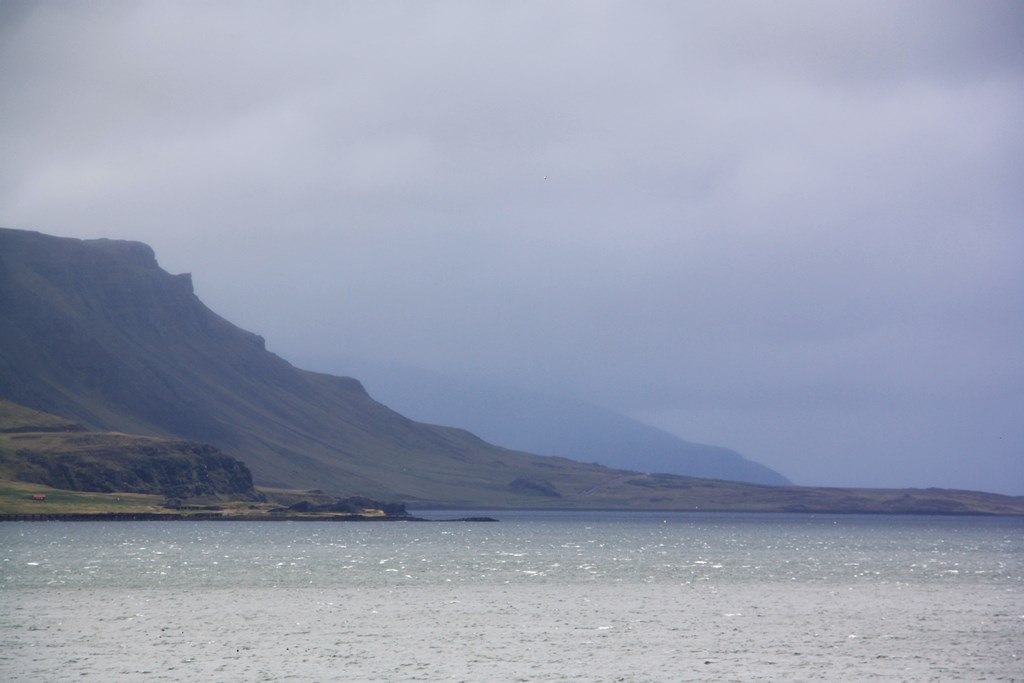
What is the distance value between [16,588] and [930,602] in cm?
7142

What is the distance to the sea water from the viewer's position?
184ft

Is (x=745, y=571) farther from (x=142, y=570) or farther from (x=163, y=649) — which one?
(x=163, y=649)

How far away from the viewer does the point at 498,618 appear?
76.4 metres

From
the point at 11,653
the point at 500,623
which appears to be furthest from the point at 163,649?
the point at 500,623

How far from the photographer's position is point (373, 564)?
128 metres

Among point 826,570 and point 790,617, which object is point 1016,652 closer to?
point 790,617

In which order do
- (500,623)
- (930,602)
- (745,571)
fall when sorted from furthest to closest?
(745,571), (930,602), (500,623)

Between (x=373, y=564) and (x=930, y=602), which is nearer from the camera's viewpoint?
(x=930, y=602)

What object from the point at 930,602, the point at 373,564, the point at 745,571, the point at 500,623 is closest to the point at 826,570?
the point at 745,571

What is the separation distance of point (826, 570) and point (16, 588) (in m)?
80.7

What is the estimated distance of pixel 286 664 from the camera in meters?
56.6

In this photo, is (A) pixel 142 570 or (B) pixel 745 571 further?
(B) pixel 745 571

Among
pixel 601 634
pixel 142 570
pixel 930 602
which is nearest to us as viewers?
pixel 601 634

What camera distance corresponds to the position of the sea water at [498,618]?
56.0 meters
